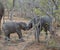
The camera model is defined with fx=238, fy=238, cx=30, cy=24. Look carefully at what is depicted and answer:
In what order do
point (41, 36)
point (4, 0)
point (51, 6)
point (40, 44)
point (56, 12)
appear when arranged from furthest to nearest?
1. point (4, 0)
2. point (41, 36)
3. point (40, 44)
4. point (51, 6)
5. point (56, 12)

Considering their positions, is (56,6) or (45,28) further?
(45,28)

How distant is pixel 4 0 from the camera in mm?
10336

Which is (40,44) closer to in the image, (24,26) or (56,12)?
(24,26)

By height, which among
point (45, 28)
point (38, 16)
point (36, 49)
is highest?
point (38, 16)

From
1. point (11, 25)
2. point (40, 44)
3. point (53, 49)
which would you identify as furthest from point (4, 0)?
point (53, 49)

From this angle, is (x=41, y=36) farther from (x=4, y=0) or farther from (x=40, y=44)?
(x=4, y=0)

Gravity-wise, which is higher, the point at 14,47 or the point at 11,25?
the point at 11,25

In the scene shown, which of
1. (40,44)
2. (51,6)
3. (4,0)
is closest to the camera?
(51,6)

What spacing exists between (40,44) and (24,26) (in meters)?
0.75

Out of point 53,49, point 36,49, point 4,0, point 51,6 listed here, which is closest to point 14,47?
point 36,49

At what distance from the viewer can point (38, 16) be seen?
6.83 m

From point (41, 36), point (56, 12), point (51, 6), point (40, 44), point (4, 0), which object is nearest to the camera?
point (56, 12)

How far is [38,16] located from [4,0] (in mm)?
3847

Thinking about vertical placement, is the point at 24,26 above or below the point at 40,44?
above
